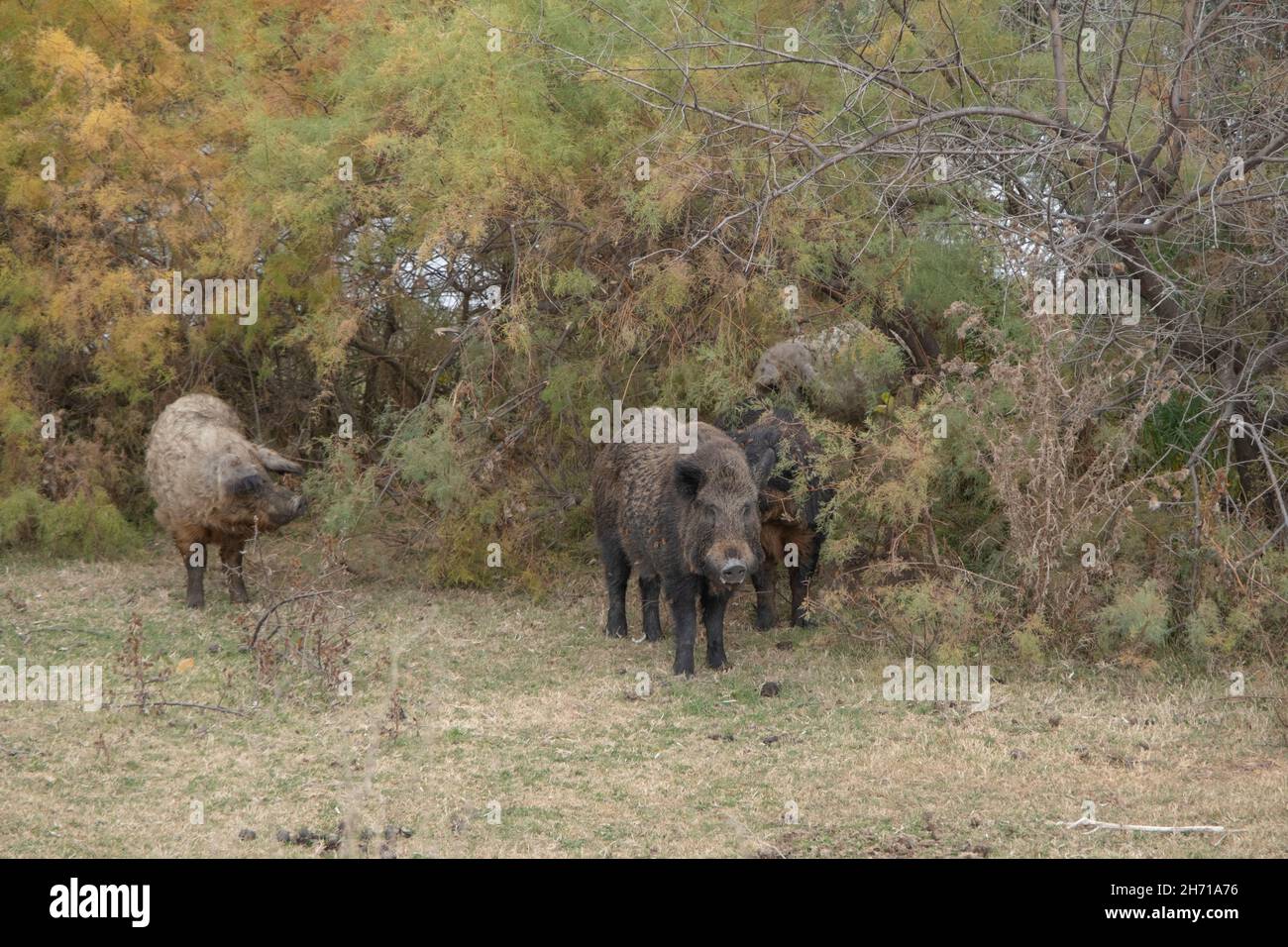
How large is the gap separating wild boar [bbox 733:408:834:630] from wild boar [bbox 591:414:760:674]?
0.45 metres

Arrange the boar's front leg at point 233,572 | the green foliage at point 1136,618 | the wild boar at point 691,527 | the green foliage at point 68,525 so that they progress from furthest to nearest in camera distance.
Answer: the green foliage at point 68,525 < the boar's front leg at point 233,572 < the wild boar at point 691,527 < the green foliage at point 1136,618

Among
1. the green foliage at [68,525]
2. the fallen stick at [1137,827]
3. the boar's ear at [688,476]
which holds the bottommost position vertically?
the fallen stick at [1137,827]

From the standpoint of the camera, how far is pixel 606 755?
295 inches

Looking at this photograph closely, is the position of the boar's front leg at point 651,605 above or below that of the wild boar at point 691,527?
below

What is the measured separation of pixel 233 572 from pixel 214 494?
60cm

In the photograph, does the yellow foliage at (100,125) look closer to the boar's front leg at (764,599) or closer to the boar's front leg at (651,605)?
the boar's front leg at (651,605)

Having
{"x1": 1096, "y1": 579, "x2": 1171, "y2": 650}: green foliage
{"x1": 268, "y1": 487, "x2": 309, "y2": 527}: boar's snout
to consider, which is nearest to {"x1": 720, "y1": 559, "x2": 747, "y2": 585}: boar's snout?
{"x1": 1096, "y1": 579, "x2": 1171, "y2": 650}: green foliage

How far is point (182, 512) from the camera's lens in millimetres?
10867

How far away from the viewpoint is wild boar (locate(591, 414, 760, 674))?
28.6 ft

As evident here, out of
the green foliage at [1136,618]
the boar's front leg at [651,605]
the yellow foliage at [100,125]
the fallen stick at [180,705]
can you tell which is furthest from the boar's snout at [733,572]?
the yellow foliage at [100,125]

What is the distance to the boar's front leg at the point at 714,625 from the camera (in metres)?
9.08

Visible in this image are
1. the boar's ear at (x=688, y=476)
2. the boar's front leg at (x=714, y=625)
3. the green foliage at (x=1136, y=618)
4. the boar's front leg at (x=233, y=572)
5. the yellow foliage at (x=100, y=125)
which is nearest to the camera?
the green foliage at (x=1136, y=618)

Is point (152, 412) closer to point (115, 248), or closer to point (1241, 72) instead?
point (115, 248)

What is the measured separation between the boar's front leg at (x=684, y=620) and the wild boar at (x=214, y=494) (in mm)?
3267
